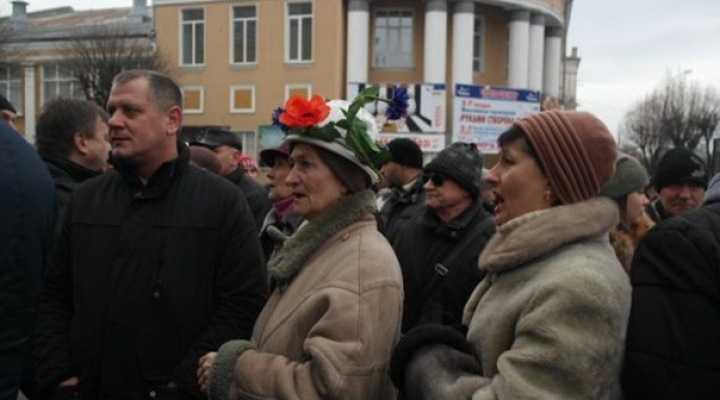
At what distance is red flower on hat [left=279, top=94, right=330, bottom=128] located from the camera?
9.30 ft

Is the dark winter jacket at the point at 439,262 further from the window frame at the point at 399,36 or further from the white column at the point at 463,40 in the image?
the window frame at the point at 399,36

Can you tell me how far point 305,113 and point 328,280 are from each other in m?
0.65

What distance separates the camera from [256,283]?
319 centimetres

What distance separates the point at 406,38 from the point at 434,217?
29.5m

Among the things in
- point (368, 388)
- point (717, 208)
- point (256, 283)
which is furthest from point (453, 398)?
point (256, 283)

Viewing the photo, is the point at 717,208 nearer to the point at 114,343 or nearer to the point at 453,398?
the point at 453,398

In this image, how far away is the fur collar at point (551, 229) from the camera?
2221 mm

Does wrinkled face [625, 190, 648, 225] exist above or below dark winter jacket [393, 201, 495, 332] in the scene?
above

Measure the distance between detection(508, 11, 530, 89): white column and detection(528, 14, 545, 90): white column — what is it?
0.91m

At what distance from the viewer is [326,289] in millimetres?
2600

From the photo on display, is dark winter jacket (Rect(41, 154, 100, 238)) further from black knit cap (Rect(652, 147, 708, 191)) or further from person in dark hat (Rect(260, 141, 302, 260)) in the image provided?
black knit cap (Rect(652, 147, 708, 191))

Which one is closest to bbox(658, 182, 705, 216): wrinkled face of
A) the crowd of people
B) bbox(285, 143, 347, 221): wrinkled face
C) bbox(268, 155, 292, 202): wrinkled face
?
the crowd of people

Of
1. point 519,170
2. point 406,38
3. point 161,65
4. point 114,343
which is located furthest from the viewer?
point 406,38

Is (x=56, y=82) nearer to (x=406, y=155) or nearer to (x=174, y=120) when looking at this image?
(x=406, y=155)
